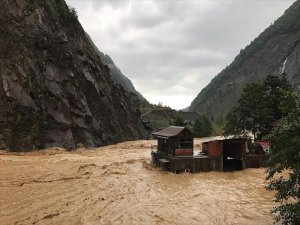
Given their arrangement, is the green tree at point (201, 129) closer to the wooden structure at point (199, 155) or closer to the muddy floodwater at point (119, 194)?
the wooden structure at point (199, 155)

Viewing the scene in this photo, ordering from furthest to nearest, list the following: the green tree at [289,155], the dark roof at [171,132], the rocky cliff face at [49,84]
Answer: the rocky cliff face at [49,84], the dark roof at [171,132], the green tree at [289,155]

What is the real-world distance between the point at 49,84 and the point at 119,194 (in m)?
29.8

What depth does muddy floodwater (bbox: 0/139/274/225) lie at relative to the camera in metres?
20.4

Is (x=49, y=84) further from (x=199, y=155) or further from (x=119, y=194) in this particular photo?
(x=119, y=194)

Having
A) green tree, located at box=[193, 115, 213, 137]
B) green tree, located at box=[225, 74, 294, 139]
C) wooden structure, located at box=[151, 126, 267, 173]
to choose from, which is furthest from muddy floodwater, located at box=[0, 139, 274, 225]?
green tree, located at box=[193, 115, 213, 137]

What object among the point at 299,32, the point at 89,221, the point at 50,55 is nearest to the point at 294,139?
A: the point at 89,221

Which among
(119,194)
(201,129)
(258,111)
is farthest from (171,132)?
(201,129)

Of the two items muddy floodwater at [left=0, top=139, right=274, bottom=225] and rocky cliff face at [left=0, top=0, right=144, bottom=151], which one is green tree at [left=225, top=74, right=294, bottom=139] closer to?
muddy floodwater at [left=0, top=139, right=274, bottom=225]

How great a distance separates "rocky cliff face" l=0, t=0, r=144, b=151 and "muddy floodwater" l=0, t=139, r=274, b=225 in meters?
6.24

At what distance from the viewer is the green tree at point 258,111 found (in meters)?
50.4

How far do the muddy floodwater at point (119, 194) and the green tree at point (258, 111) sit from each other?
12096 mm

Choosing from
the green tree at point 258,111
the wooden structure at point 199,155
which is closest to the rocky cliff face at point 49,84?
the wooden structure at point 199,155

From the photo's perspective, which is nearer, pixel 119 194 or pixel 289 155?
pixel 289 155

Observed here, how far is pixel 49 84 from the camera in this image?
170ft
